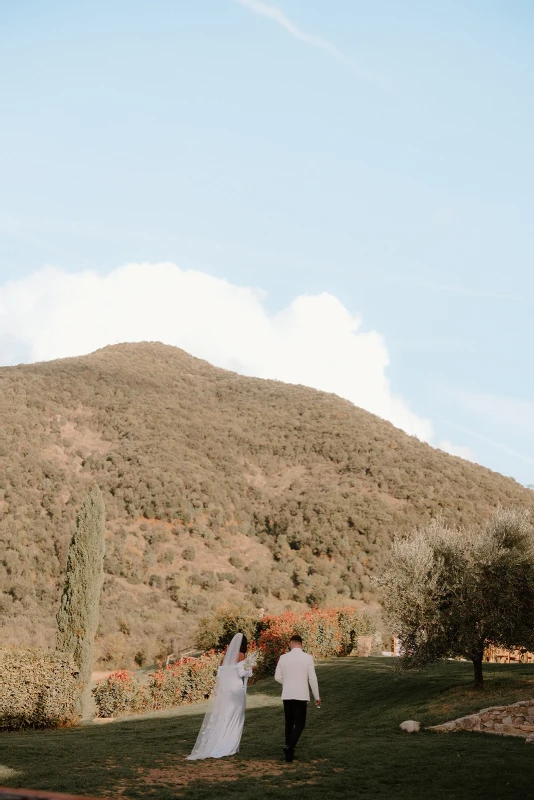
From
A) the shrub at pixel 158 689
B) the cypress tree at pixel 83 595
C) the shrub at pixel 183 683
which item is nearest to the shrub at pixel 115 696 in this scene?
the shrub at pixel 158 689

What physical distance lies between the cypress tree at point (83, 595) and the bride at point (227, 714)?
10.1 m

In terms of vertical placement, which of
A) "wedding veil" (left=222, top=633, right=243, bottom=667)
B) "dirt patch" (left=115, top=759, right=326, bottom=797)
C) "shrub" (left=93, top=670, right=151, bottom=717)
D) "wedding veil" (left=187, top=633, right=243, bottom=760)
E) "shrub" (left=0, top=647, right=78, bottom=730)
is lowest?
"shrub" (left=93, top=670, right=151, bottom=717)

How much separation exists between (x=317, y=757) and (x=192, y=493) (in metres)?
42.0

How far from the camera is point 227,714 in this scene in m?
10.5

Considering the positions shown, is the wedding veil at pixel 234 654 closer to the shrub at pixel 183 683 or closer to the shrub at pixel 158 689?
the shrub at pixel 158 689

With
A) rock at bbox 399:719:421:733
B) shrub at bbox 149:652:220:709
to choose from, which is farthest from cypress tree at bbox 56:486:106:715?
rock at bbox 399:719:421:733

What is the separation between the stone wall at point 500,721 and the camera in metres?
12.0

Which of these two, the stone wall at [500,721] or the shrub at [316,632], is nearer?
the stone wall at [500,721]

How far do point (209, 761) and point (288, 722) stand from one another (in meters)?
1.32

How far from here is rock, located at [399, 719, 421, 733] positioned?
12.8 meters

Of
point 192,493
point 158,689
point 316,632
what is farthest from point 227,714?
point 192,493

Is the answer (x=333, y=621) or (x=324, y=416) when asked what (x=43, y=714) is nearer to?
(x=333, y=621)

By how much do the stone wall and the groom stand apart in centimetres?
A: 391

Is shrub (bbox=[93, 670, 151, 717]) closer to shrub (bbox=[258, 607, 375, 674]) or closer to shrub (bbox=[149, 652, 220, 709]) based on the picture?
shrub (bbox=[149, 652, 220, 709])
